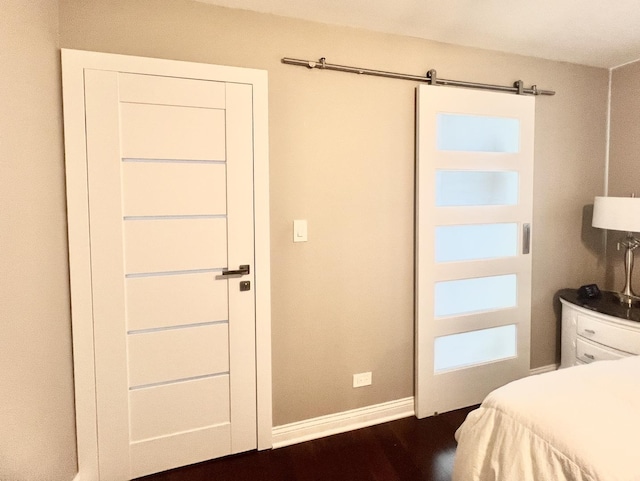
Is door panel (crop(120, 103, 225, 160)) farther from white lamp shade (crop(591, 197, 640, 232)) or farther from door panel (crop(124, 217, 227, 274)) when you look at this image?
white lamp shade (crop(591, 197, 640, 232))

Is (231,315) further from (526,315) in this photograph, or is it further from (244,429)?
(526,315)

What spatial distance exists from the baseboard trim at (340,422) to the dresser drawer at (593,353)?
1.22 metres

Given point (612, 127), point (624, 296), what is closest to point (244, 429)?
point (624, 296)

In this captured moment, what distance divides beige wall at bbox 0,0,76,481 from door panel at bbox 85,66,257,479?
0.46ft

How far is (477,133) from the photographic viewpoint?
93.1 inches

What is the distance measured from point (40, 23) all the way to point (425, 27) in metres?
1.87

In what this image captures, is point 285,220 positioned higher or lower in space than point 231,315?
higher

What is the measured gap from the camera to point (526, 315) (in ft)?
8.32

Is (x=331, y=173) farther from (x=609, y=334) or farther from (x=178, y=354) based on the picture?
(x=609, y=334)

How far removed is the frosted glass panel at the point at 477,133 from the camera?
2.27 metres

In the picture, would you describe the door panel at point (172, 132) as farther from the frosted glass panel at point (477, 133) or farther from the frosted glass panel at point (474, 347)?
the frosted glass panel at point (474, 347)

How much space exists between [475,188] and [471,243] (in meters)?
0.37

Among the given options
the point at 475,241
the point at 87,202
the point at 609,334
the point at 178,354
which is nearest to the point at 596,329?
the point at 609,334

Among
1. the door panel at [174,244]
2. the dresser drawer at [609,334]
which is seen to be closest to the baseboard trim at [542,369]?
the dresser drawer at [609,334]
